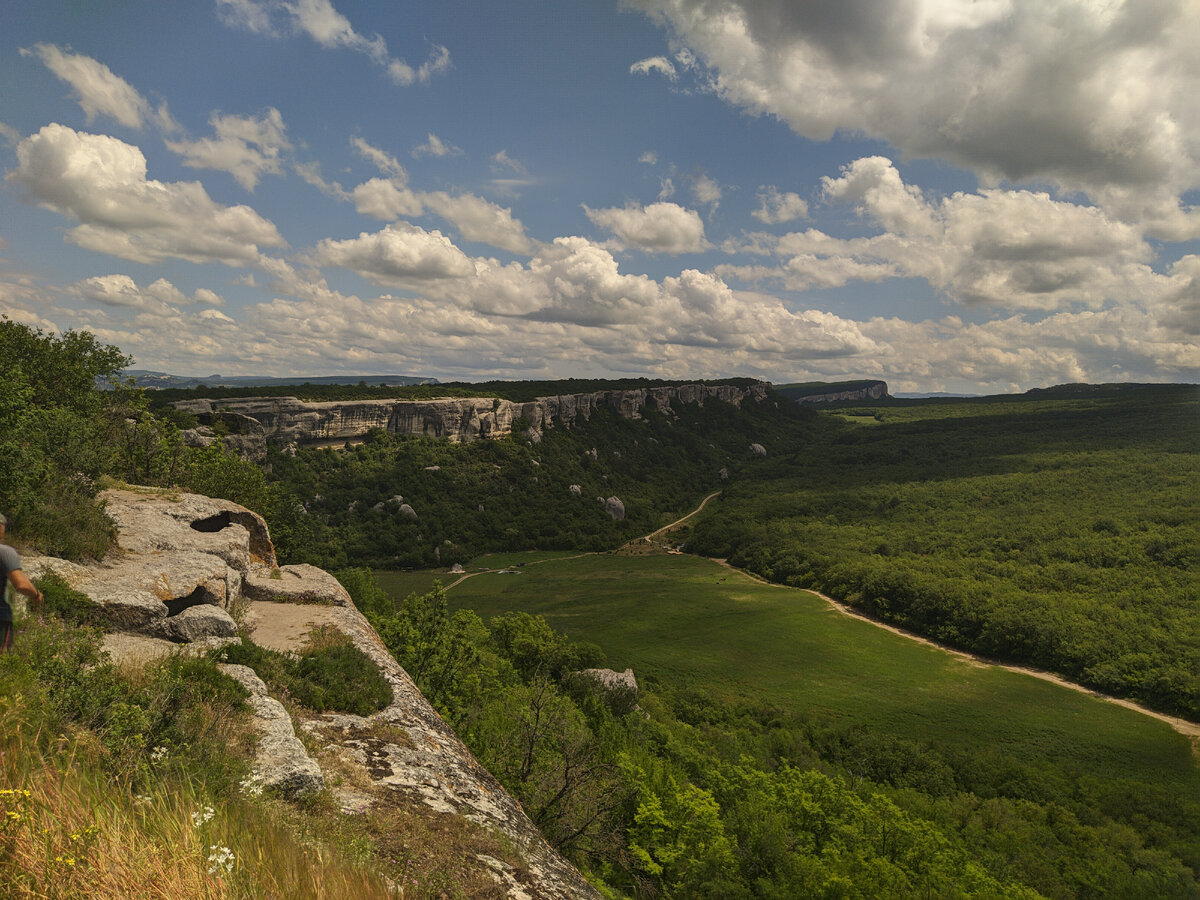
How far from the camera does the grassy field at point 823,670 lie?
1998 inches

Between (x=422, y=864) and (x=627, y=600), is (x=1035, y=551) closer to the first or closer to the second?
(x=627, y=600)

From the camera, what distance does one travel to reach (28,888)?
3.39 metres

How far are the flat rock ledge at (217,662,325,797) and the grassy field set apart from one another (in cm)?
5301

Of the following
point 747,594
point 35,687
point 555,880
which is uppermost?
point 35,687

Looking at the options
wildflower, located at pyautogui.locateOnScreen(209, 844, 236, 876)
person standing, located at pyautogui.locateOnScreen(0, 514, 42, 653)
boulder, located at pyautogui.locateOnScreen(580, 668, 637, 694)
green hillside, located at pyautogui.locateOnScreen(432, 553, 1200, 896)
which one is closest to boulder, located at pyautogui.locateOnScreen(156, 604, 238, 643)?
person standing, located at pyautogui.locateOnScreen(0, 514, 42, 653)

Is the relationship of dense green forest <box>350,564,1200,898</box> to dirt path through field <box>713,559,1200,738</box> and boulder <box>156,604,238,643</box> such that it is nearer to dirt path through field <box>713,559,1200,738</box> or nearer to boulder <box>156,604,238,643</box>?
dirt path through field <box>713,559,1200,738</box>

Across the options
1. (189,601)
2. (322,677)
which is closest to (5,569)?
(322,677)

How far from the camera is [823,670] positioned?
64250mm

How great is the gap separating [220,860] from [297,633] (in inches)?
495

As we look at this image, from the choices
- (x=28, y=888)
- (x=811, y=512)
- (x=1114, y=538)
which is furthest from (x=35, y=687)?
(x=811, y=512)

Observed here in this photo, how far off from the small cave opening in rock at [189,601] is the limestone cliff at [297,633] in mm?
29

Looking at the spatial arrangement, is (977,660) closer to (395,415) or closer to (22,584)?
(22,584)

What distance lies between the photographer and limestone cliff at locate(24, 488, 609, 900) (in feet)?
25.8

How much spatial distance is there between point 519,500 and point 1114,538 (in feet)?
353
